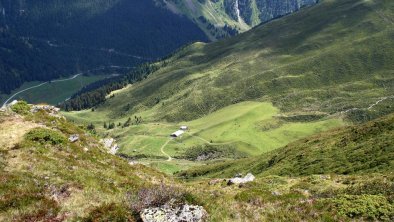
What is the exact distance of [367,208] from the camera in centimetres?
2030

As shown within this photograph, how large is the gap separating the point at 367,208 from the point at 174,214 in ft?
29.8

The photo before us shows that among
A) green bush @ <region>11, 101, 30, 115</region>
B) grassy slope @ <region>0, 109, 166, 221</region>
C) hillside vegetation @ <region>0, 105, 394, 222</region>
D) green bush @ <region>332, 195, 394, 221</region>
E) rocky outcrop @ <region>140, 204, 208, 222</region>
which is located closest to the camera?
rocky outcrop @ <region>140, 204, 208, 222</region>

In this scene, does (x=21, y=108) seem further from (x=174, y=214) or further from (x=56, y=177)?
(x=174, y=214)

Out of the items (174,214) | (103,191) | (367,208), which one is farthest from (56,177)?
(367,208)

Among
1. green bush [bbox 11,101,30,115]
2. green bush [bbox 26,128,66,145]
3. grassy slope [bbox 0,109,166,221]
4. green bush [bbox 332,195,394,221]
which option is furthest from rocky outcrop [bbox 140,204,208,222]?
green bush [bbox 11,101,30,115]

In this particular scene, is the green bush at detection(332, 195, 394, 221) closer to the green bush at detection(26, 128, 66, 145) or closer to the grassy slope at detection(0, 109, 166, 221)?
the grassy slope at detection(0, 109, 166, 221)

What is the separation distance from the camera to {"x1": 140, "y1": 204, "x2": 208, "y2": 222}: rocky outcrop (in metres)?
19.2

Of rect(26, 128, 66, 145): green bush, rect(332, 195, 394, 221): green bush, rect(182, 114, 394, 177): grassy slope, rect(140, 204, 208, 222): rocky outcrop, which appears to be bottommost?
rect(182, 114, 394, 177): grassy slope

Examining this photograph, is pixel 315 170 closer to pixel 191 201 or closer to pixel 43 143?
pixel 43 143

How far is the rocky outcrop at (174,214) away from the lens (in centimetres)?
1925

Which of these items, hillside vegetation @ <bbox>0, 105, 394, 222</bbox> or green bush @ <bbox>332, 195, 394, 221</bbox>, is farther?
hillside vegetation @ <bbox>0, 105, 394, 222</bbox>

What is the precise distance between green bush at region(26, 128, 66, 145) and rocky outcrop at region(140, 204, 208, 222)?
83.8 ft

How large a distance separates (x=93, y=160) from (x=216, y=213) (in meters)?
24.1

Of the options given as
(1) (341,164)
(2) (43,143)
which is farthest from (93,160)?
(1) (341,164)
